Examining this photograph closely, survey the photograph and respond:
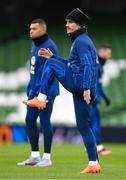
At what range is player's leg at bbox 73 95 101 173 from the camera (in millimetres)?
10820

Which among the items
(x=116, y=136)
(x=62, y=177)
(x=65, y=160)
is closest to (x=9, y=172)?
(x=62, y=177)

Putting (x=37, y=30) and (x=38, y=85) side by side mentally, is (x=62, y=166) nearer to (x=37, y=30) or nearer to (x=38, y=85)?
A: (x=38, y=85)

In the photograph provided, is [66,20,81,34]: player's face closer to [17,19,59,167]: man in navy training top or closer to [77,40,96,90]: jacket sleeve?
[77,40,96,90]: jacket sleeve

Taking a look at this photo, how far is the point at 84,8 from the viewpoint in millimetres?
27375

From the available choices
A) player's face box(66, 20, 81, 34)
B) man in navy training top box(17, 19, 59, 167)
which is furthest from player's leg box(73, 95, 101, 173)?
man in navy training top box(17, 19, 59, 167)

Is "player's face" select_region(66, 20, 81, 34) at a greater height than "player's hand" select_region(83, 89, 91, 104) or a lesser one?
greater

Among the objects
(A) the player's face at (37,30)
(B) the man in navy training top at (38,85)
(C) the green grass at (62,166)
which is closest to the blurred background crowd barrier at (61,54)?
(C) the green grass at (62,166)

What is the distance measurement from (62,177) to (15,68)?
14140 mm

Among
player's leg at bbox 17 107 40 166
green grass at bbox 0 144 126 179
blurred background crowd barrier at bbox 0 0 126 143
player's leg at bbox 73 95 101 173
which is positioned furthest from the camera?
blurred background crowd barrier at bbox 0 0 126 143

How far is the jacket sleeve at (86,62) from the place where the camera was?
10648 millimetres

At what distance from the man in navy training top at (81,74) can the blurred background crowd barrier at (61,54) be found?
905cm

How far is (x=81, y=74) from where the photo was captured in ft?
35.6

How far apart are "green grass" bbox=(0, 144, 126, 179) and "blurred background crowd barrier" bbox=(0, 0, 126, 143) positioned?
2854mm

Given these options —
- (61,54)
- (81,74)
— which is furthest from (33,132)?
(61,54)
